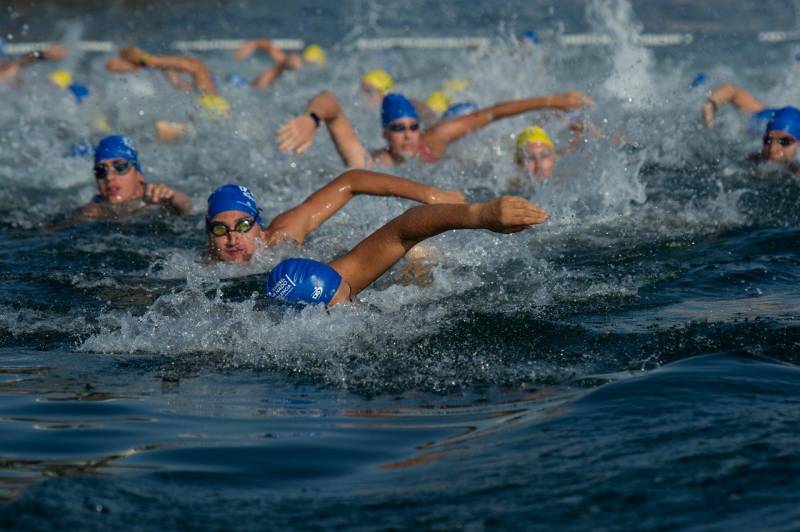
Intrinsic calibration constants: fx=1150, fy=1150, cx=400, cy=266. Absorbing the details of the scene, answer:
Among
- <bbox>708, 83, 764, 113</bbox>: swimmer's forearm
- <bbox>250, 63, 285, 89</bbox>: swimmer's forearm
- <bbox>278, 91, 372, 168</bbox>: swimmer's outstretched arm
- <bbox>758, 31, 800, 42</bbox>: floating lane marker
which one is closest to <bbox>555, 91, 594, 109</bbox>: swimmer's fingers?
<bbox>278, 91, 372, 168</bbox>: swimmer's outstretched arm

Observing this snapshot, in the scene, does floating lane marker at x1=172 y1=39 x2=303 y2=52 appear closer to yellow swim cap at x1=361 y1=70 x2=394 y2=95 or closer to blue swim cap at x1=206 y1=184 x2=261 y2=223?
yellow swim cap at x1=361 y1=70 x2=394 y2=95

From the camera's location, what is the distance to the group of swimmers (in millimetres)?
5945

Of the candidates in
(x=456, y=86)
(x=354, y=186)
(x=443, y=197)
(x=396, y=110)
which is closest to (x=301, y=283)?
(x=443, y=197)

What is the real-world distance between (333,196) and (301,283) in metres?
1.66

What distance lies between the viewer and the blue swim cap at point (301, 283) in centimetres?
600

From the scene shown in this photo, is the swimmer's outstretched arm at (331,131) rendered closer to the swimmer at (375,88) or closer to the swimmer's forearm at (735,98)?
the swimmer's forearm at (735,98)

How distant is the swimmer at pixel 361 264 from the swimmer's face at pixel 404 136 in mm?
4339

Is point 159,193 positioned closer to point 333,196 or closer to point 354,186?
point 333,196

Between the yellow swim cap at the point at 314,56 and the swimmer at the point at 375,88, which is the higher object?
the yellow swim cap at the point at 314,56

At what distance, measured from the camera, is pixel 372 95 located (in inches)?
606

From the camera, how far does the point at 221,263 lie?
769 centimetres

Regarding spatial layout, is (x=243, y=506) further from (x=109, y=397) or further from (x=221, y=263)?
(x=221, y=263)

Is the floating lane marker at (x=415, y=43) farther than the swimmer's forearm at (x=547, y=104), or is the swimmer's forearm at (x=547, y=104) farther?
the floating lane marker at (x=415, y=43)

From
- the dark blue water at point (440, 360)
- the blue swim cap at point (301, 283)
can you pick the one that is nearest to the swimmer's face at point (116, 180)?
the dark blue water at point (440, 360)
